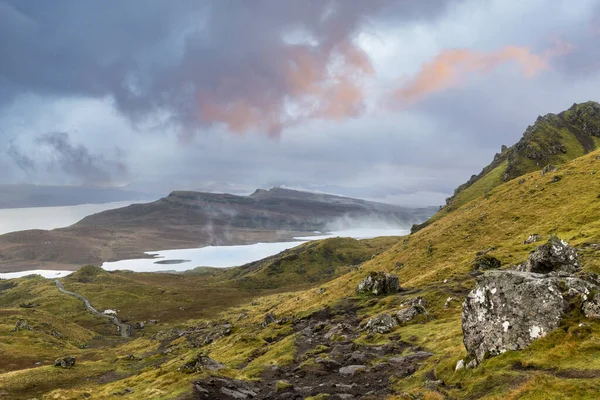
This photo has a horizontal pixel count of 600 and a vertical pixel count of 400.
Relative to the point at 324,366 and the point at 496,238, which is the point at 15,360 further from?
the point at 496,238

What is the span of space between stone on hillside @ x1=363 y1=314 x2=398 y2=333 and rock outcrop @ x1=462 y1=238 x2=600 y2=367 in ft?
92.7

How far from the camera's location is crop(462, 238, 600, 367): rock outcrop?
25766 mm

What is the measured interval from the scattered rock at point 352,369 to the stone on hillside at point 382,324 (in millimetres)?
15181

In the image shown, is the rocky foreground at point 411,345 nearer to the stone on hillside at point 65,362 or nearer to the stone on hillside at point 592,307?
the stone on hillside at point 592,307

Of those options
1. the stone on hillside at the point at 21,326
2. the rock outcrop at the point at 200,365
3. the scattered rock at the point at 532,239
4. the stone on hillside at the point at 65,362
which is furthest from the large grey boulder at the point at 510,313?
the stone on hillside at the point at 21,326

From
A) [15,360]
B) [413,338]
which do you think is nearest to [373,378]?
[413,338]

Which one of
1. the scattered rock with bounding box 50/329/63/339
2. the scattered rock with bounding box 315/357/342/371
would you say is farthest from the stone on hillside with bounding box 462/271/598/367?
the scattered rock with bounding box 50/329/63/339

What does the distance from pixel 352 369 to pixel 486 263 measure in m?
46.9

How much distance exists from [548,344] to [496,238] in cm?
8287

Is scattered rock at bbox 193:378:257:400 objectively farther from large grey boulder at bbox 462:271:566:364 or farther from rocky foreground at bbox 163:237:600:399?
large grey boulder at bbox 462:271:566:364

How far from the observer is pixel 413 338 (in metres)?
48.6

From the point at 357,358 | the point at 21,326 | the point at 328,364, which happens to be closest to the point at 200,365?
the point at 328,364

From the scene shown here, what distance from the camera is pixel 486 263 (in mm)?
74500

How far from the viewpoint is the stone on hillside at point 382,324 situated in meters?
56.1
